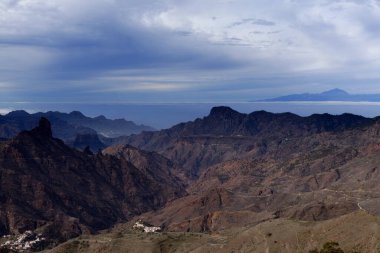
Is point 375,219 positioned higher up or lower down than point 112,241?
higher up

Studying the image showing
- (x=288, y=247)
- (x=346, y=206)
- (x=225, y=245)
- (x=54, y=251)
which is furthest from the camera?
(x=346, y=206)

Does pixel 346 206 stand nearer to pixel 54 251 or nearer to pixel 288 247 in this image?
pixel 288 247

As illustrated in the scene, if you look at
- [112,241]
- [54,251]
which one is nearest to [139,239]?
[112,241]

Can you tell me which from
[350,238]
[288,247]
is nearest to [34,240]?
[288,247]

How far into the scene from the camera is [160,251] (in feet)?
492

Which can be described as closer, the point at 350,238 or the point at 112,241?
the point at 350,238

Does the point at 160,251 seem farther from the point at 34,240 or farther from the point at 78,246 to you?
the point at 34,240

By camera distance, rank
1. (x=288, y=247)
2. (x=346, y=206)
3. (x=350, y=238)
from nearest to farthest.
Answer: (x=350, y=238) < (x=288, y=247) < (x=346, y=206)

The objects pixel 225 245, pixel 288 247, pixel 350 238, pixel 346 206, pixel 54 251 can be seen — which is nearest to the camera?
pixel 350 238

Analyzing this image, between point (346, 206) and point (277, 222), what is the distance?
5969 cm

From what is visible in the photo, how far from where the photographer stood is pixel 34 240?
650 ft

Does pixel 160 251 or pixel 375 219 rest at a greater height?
pixel 375 219

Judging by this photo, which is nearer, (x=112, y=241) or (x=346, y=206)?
(x=112, y=241)

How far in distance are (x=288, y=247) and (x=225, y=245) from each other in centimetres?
1929
